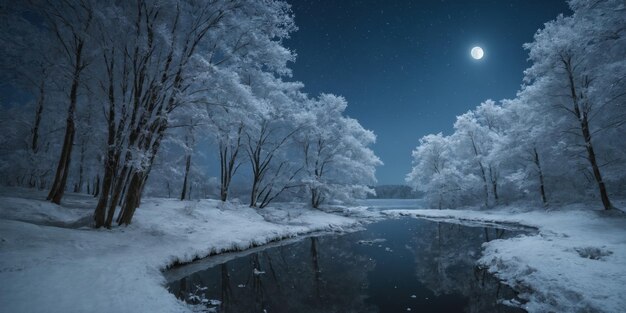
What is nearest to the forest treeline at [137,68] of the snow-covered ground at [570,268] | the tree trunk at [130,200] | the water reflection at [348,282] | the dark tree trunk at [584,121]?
the tree trunk at [130,200]

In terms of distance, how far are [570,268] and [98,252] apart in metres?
15.6

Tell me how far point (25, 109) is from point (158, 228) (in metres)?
23.8

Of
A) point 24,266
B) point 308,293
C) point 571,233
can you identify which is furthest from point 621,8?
point 24,266

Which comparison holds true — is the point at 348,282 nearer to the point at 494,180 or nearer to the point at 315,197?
the point at 315,197

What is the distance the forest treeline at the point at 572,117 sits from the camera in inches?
592

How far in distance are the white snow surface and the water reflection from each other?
1446 millimetres

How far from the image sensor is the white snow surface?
6312mm

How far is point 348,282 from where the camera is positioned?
10344 mm

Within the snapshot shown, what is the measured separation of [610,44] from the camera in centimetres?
1454

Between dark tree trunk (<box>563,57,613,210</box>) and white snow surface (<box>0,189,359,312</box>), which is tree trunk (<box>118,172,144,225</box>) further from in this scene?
dark tree trunk (<box>563,57,613,210</box>)

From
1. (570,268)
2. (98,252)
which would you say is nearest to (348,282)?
(570,268)

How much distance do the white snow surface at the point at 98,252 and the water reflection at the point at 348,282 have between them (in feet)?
4.74

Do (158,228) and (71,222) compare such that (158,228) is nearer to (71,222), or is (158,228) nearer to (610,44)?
(71,222)

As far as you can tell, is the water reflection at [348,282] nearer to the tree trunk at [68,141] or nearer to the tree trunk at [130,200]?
the tree trunk at [130,200]
